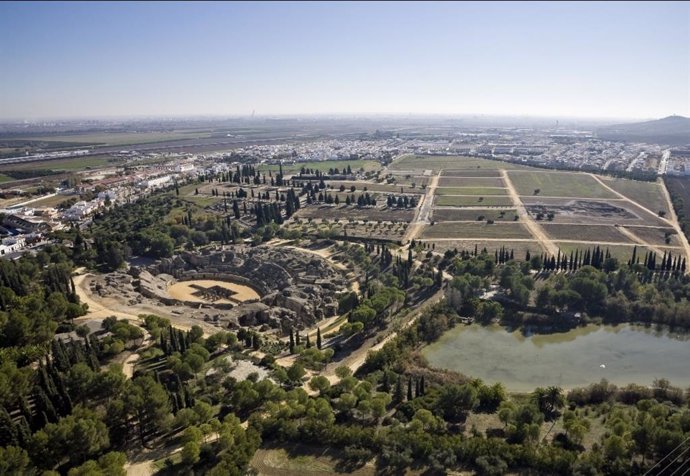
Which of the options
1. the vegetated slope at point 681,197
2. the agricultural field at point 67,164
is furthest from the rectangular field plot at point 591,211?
the agricultural field at point 67,164

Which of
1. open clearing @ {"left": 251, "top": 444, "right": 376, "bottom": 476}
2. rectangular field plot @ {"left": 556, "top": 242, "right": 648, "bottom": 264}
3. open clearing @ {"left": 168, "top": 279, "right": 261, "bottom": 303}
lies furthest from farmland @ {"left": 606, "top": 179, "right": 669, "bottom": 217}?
open clearing @ {"left": 251, "top": 444, "right": 376, "bottom": 476}

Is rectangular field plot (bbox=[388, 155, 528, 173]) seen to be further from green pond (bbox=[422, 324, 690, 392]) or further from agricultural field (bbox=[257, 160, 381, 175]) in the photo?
green pond (bbox=[422, 324, 690, 392])

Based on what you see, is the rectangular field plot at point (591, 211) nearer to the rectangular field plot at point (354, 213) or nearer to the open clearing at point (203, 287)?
the rectangular field plot at point (354, 213)

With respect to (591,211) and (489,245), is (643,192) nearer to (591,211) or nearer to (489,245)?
(591,211)

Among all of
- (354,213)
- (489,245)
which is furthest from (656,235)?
(354,213)

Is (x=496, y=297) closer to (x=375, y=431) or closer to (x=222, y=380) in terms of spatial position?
(x=375, y=431)

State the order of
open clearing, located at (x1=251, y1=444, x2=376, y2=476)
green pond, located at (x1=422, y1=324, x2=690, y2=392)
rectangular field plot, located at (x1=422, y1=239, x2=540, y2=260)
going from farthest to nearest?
rectangular field plot, located at (x1=422, y1=239, x2=540, y2=260), green pond, located at (x1=422, y1=324, x2=690, y2=392), open clearing, located at (x1=251, y1=444, x2=376, y2=476)
